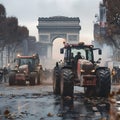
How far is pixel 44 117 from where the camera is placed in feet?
48.9

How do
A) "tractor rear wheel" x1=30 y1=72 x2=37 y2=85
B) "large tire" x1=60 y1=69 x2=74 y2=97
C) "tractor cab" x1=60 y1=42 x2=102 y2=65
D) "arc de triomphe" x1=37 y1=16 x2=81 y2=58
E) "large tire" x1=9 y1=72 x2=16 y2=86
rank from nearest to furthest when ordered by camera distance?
"large tire" x1=60 y1=69 x2=74 y2=97, "tractor cab" x1=60 y1=42 x2=102 y2=65, "large tire" x1=9 y1=72 x2=16 y2=86, "tractor rear wheel" x1=30 y1=72 x2=37 y2=85, "arc de triomphe" x1=37 y1=16 x2=81 y2=58

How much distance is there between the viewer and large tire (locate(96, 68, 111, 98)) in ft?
73.5

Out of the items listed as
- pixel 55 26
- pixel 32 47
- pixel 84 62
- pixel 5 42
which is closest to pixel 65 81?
pixel 84 62

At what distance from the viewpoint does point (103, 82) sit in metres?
22.4

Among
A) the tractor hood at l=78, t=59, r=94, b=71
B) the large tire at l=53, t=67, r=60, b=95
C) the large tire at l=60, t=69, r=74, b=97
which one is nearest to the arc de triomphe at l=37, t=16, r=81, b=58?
the large tire at l=53, t=67, r=60, b=95

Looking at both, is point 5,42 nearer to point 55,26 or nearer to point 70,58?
point 70,58

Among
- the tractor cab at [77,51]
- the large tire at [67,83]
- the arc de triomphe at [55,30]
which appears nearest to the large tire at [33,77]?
the tractor cab at [77,51]

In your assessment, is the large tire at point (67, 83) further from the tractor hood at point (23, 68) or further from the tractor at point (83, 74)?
the tractor hood at point (23, 68)

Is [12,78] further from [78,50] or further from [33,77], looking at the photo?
[78,50]

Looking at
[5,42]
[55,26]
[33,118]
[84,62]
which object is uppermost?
[55,26]

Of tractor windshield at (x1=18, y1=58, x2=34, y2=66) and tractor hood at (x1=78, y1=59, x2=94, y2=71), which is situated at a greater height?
tractor windshield at (x1=18, y1=58, x2=34, y2=66)

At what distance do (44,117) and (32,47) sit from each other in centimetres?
13181

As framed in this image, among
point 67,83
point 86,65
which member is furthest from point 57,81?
point 67,83

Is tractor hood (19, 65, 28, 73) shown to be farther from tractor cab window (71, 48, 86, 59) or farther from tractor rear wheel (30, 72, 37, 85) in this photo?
tractor cab window (71, 48, 86, 59)
